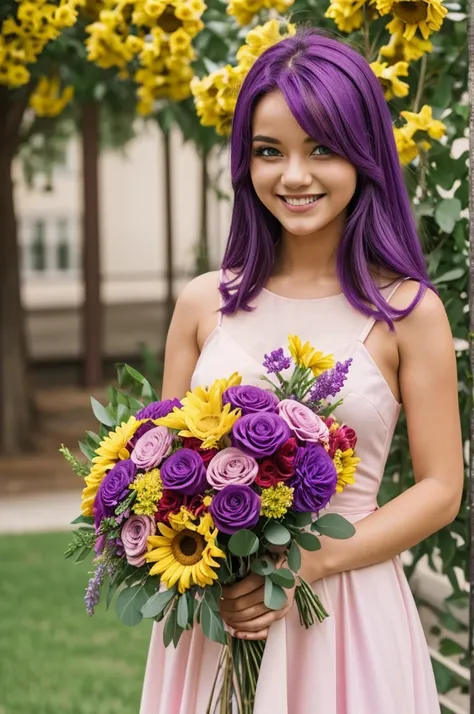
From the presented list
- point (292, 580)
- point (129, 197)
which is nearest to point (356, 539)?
point (292, 580)

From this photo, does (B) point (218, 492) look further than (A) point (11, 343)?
No

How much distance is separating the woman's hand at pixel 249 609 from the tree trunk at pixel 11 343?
8.55 metres

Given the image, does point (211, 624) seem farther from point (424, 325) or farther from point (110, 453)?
point (424, 325)

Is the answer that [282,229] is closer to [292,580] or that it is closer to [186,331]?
[186,331]

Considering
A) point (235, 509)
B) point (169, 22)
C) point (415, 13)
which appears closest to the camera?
point (235, 509)

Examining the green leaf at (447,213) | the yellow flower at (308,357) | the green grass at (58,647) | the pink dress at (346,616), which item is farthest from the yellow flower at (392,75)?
the green grass at (58,647)

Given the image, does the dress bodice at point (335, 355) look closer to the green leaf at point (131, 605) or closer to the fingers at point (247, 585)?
the fingers at point (247, 585)

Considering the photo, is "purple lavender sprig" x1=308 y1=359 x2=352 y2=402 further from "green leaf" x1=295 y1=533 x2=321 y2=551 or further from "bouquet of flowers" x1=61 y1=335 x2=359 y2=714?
"green leaf" x1=295 y1=533 x2=321 y2=551

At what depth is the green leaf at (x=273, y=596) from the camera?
1.82m

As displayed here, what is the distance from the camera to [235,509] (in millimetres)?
1771

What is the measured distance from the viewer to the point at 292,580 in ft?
6.00

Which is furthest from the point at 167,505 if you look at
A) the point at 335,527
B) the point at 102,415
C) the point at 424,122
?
the point at 424,122

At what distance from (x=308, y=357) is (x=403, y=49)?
117cm

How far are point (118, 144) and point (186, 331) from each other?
12500 mm
